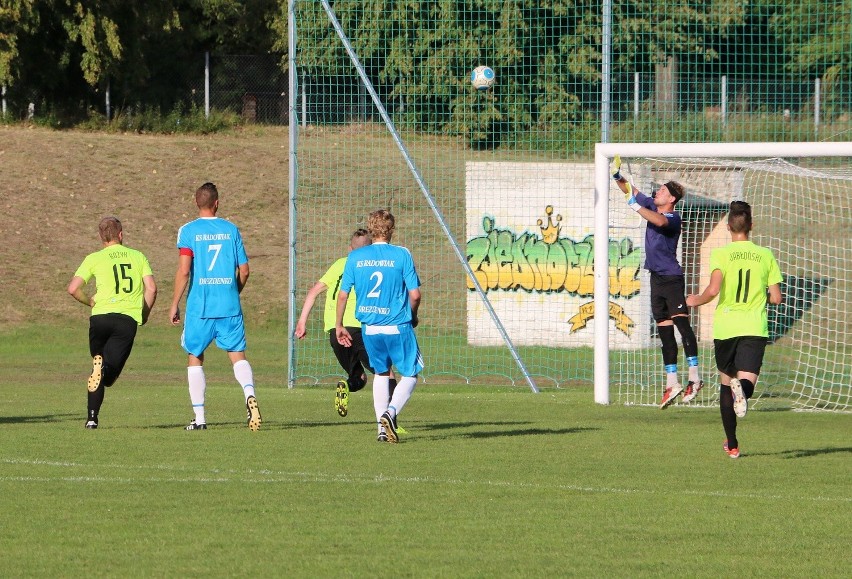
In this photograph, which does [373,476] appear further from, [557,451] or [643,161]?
[643,161]

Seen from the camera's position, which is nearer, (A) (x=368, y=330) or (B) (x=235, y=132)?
(A) (x=368, y=330)

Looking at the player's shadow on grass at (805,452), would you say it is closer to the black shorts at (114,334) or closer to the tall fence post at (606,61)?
the black shorts at (114,334)

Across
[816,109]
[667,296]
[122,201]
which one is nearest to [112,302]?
[667,296]

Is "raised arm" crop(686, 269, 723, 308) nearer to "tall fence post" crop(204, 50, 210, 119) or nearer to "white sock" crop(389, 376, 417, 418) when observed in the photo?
"white sock" crop(389, 376, 417, 418)

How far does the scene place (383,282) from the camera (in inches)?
461

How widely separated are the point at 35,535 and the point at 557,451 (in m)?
5.22

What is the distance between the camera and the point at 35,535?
301 inches

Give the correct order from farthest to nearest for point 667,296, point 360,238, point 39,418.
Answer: point 667,296 < point 39,418 < point 360,238

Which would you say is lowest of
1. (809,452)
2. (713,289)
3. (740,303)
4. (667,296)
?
(809,452)

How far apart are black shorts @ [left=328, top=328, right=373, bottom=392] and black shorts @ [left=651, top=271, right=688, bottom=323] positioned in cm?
321

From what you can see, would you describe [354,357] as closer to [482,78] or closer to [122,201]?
[482,78]

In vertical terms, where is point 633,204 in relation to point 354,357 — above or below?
above

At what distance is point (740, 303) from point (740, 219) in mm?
672

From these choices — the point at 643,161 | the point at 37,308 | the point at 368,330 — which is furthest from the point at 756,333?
the point at 37,308
